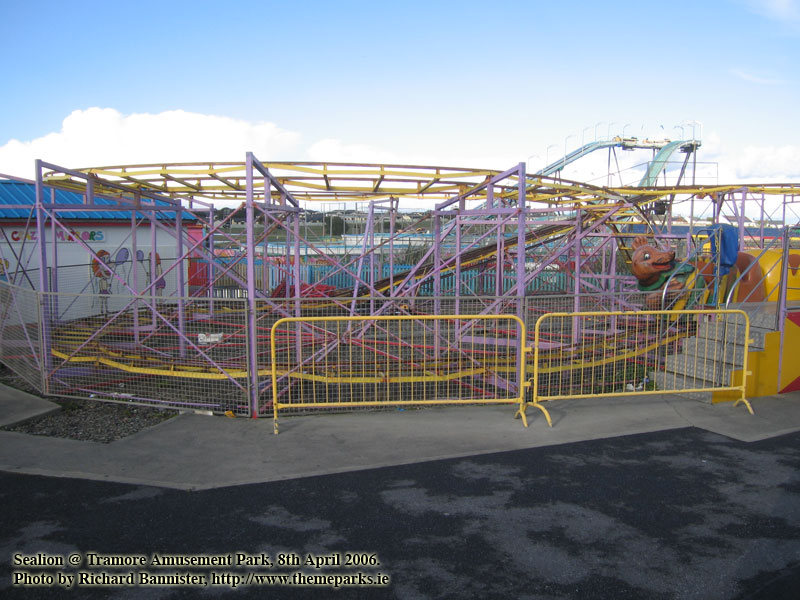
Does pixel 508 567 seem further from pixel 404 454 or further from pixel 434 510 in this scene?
pixel 404 454

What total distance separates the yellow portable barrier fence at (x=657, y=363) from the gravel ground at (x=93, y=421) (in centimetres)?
451

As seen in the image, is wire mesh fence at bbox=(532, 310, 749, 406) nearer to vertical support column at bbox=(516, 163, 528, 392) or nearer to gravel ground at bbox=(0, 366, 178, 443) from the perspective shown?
vertical support column at bbox=(516, 163, 528, 392)

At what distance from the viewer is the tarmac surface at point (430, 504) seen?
3.57 m

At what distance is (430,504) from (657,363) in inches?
188

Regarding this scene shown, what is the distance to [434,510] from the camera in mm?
4480

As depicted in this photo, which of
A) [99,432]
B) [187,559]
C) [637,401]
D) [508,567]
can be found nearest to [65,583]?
[187,559]

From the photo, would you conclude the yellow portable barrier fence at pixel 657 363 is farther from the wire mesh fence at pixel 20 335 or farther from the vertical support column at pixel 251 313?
the wire mesh fence at pixel 20 335

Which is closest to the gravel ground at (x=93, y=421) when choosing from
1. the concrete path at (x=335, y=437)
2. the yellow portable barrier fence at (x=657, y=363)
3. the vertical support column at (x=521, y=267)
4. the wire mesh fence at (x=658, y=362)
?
the concrete path at (x=335, y=437)

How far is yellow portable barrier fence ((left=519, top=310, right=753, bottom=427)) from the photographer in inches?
286

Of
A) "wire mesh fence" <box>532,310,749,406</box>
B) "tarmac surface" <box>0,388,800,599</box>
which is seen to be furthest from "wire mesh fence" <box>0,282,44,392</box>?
"wire mesh fence" <box>532,310,749,406</box>

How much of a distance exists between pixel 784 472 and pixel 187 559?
5.15 meters

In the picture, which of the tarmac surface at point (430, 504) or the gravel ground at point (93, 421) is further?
the gravel ground at point (93, 421)

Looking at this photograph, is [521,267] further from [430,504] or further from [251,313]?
[430,504]

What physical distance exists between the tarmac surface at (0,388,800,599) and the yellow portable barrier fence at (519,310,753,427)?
636 millimetres
